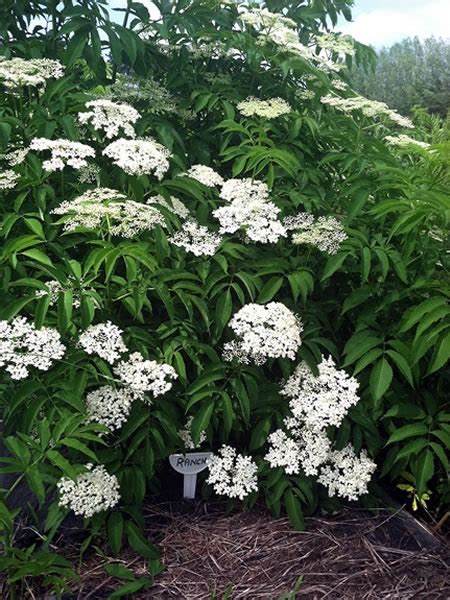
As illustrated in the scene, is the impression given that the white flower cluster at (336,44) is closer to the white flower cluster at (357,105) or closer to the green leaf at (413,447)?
the white flower cluster at (357,105)

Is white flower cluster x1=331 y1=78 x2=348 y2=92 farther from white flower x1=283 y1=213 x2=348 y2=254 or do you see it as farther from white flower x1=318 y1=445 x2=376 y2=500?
white flower x1=318 y1=445 x2=376 y2=500

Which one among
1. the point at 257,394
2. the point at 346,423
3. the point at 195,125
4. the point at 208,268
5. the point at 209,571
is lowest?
the point at 209,571

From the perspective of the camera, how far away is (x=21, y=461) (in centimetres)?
230

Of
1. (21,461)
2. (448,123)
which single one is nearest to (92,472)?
(21,461)

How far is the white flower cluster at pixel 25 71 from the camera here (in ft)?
9.46

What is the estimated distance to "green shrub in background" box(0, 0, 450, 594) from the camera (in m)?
2.51

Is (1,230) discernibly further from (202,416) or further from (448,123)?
Answer: (448,123)

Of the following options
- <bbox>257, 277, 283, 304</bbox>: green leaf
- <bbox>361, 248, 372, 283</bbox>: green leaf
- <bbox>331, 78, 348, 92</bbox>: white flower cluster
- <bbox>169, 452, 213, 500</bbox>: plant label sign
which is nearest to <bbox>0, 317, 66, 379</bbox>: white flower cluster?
<bbox>169, 452, 213, 500</bbox>: plant label sign

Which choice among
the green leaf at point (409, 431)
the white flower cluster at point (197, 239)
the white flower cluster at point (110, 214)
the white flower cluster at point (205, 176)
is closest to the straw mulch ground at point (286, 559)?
the green leaf at point (409, 431)

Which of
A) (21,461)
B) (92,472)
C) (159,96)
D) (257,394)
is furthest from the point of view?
(159,96)

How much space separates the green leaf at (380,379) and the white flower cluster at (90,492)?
40.6 inches

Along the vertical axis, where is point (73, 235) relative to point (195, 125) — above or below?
below

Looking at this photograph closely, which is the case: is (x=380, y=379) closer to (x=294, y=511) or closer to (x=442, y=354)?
(x=442, y=354)

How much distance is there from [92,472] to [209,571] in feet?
1.99
